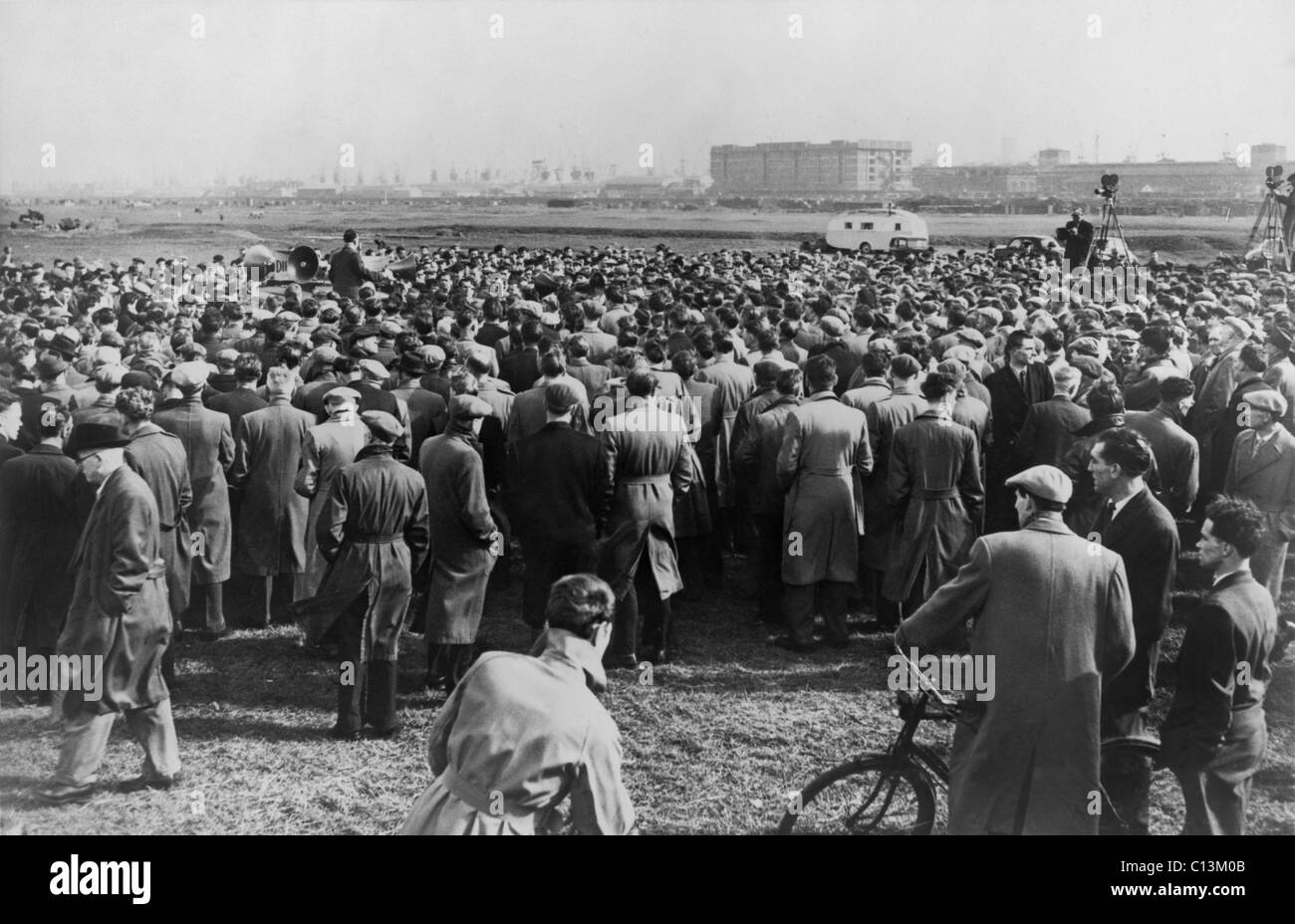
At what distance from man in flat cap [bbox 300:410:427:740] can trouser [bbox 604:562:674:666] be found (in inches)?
61.4

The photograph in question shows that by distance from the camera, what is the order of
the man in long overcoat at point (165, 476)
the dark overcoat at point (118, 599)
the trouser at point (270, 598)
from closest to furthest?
1. the dark overcoat at point (118, 599)
2. the man in long overcoat at point (165, 476)
3. the trouser at point (270, 598)

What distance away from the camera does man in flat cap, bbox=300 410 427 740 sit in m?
6.25

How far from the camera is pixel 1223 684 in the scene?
457cm

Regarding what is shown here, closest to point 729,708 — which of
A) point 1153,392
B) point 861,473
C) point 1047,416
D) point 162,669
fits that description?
point 861,473

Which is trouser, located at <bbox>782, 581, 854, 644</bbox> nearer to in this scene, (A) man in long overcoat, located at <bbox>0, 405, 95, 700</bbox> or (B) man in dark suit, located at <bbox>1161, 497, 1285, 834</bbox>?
(B) man in dark suit, located at <bbox>1161, 497, 1285, 834</bbox>

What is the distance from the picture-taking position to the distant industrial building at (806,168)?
67.2 meters

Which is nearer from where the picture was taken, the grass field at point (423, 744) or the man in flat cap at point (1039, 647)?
the man in flat cap at point (1039, 647)

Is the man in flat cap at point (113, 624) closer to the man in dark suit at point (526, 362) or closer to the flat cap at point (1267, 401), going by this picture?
the man in dark suit at point (526, 362)

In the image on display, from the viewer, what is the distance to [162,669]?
692 centimetres

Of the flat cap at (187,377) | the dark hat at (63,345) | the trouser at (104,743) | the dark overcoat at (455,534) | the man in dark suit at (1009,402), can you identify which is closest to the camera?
the trouser at (104,743)

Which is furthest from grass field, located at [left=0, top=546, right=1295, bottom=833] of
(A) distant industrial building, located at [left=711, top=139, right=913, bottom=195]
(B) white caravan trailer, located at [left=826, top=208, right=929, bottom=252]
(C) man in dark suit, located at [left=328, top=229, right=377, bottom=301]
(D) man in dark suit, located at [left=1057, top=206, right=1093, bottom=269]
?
(A) distant industrial building, located at [left=711, top=139, right=913, bottom=195]

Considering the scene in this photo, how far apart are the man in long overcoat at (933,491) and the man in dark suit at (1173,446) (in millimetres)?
1205

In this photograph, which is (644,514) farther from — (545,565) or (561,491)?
(545,565)

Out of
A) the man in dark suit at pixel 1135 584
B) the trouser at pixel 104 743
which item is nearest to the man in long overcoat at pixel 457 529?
the trouser at pixel 104 743
